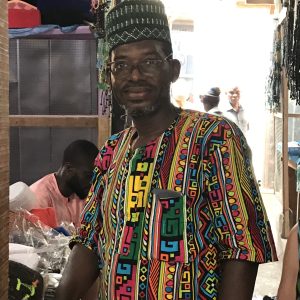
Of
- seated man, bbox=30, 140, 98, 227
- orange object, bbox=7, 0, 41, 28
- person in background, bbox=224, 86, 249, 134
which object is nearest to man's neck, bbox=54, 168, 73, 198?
seated man, bbox=30, 140, 98, 227

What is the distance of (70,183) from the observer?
10.6ft

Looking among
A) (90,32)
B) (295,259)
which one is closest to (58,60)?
(90,32)

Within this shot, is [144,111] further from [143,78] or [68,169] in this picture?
[68,169]

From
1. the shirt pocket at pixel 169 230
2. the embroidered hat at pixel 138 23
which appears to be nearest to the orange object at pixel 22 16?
the embroidered hat at pixel 138 23

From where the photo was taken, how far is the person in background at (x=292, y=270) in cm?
144

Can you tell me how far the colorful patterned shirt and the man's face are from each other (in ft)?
0.37

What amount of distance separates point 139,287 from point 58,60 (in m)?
2.08

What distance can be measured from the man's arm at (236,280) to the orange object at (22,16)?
7.87 ft

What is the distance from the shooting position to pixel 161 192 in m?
1.39

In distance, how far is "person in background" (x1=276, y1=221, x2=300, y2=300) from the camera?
56.7 inches

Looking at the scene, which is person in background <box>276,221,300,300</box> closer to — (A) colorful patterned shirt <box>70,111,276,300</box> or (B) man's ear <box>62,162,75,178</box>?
(A) colorful patterned shirt <box>70,111,276,300</box>

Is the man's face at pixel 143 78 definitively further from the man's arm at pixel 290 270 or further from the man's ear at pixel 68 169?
the man's ear at pixel 68 169

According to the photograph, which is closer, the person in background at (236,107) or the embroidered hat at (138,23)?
the embroidered hat at (138,23)

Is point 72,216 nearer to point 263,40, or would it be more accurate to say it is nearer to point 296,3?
point 296,3
